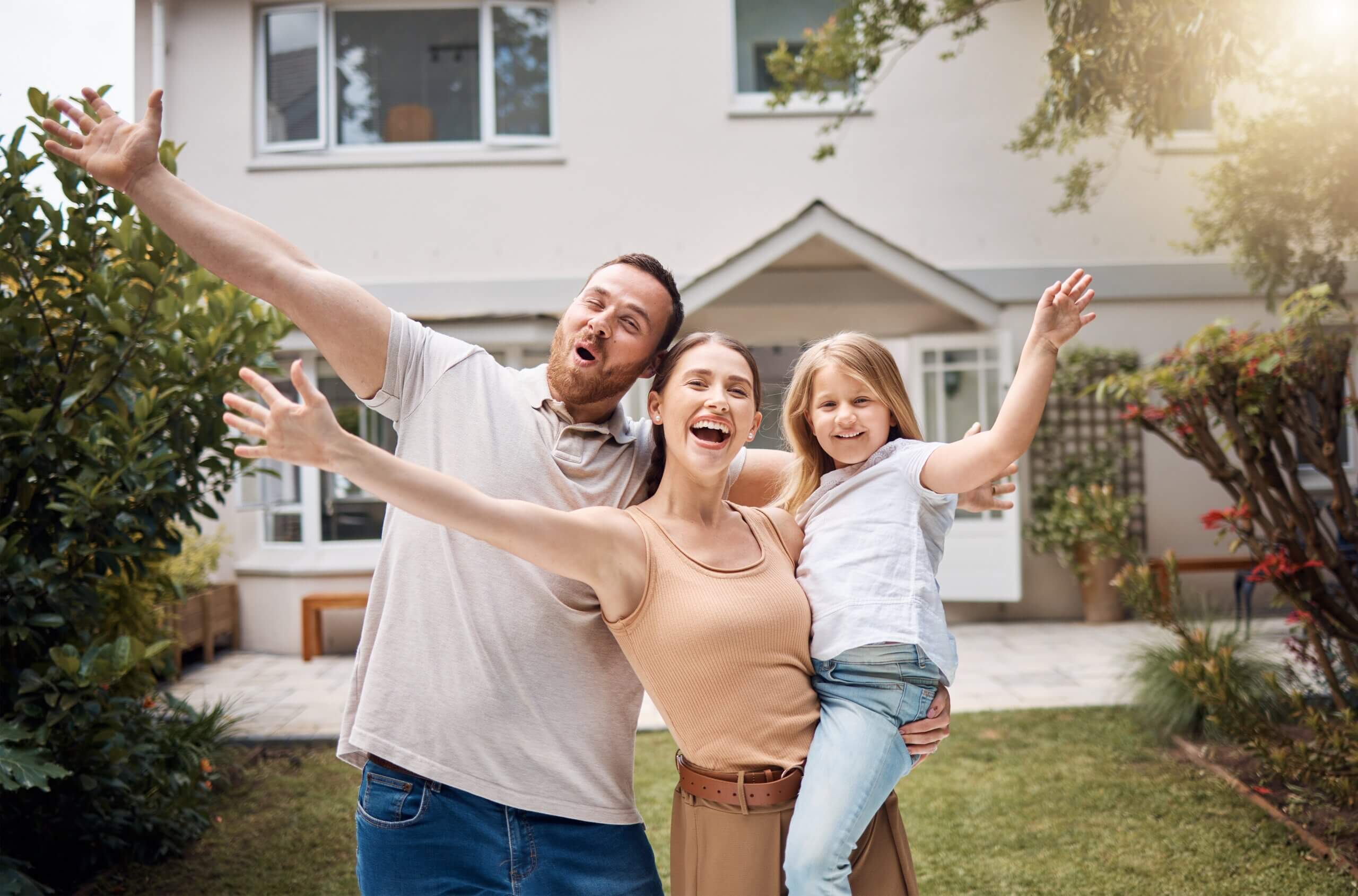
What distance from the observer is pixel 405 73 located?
8.84m

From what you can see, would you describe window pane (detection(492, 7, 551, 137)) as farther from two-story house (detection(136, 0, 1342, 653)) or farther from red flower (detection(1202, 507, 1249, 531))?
red flower (detection(1202, 507, 1249, 531))

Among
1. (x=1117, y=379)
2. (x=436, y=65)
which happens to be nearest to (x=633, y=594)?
(x=1117, y=379)

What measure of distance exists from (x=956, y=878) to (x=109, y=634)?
375 centimetres

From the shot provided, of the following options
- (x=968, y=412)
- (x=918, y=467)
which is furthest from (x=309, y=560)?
(x=918, y=467)

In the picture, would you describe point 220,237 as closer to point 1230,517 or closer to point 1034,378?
point 1034,378

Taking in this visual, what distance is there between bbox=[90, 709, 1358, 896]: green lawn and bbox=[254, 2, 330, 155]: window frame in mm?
5571

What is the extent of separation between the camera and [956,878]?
3.84m

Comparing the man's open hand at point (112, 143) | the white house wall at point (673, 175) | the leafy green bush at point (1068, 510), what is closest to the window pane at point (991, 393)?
the leafy green bush at point (1068, 510)

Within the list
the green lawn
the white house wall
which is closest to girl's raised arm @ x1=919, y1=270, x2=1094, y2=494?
the green lawn

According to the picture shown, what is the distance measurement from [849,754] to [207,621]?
724cm

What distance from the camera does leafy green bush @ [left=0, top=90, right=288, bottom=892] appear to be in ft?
9.86

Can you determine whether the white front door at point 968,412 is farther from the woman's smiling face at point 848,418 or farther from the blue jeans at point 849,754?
the blue jeans at point 849,754

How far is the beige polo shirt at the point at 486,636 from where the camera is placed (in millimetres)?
1737

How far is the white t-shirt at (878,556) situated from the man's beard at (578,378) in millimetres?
541
